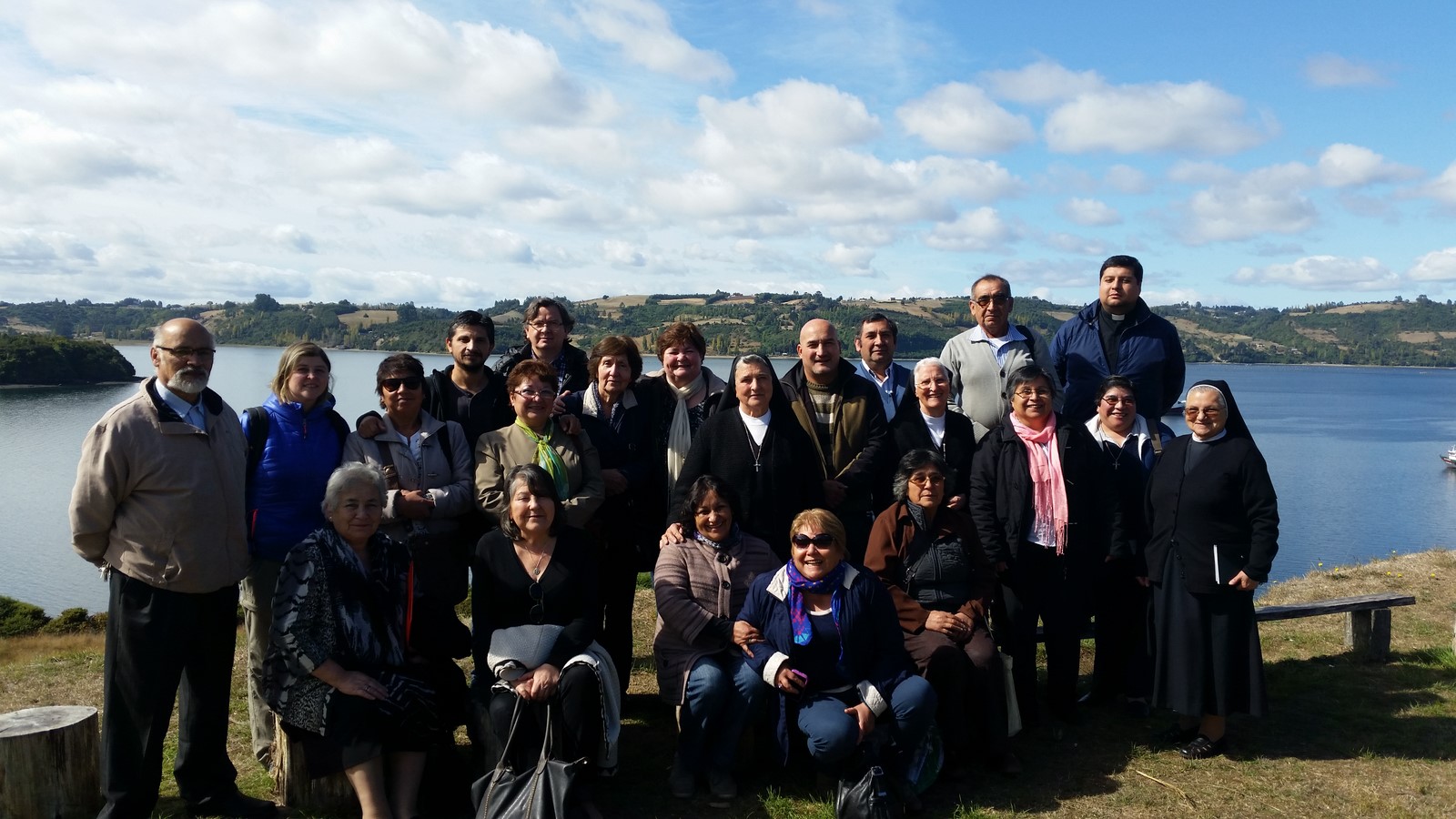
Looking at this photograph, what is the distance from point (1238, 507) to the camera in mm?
4754

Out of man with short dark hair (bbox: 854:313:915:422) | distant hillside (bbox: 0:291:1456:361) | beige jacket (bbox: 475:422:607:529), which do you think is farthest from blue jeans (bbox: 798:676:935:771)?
distant hillside (bbox: 0:291:1456:361)

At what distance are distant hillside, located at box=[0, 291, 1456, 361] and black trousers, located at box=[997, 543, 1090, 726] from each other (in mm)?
64574

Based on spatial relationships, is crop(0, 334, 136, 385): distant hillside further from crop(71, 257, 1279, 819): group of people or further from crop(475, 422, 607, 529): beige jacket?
crop(475, 422, 607, 529): beige jacket

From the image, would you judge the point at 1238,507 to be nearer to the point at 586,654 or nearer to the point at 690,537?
the point at 690,537

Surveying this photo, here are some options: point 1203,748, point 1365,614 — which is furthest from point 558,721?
point 1365,614

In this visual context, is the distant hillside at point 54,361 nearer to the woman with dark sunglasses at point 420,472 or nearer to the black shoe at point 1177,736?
the woman with dark sunglasses at point 420,472

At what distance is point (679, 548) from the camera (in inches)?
186

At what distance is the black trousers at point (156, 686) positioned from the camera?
380cm

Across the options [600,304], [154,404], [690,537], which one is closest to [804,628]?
[690,537]

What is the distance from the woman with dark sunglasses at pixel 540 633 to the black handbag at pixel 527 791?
0.17 meters

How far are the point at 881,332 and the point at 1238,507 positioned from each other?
2125mm

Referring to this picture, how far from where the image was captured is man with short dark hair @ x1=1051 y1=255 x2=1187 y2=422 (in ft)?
19.1

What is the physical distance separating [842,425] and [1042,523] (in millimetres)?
1216

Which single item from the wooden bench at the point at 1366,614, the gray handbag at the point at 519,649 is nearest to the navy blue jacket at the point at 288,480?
the gray handbag at the point at 519,649
